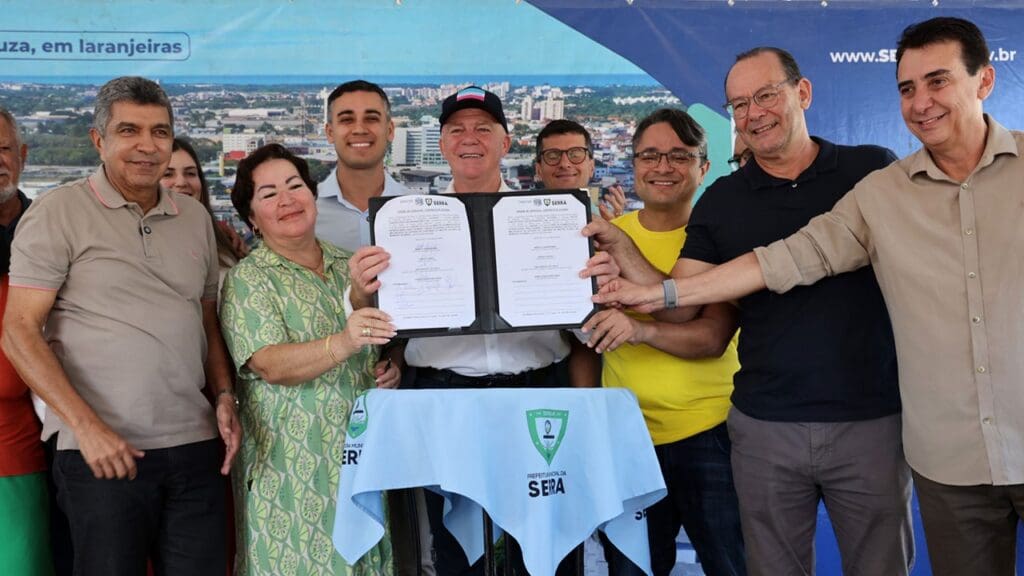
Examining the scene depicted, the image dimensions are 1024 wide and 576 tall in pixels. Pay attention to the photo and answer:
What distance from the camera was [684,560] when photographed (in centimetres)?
400

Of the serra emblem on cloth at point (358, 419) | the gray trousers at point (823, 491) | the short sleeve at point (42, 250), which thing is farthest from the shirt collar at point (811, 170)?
the short sleeve at point (42, 250)

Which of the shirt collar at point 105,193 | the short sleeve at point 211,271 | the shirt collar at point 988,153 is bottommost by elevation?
the short sleeve at point 211,271

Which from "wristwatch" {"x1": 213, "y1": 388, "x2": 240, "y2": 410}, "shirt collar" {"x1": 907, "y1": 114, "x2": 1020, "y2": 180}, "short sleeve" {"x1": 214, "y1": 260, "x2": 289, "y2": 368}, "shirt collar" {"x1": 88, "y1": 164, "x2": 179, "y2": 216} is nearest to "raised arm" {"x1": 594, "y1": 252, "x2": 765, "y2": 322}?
"shirt collar" {"x1": 907, "y1": 114, "x2": 1020, "y2": 180}

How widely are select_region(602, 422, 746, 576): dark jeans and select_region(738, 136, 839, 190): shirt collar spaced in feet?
2.51

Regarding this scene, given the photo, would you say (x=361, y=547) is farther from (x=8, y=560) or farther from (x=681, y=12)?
(x=681, y=12)

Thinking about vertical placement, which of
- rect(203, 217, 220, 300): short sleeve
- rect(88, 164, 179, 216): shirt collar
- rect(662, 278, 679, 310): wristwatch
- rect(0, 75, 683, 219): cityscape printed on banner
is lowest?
rect(662, 278, 679, 310): wristwatch

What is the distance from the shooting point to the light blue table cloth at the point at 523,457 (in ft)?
7.25

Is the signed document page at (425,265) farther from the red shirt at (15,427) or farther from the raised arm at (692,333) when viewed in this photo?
the red shirt at (15,427)

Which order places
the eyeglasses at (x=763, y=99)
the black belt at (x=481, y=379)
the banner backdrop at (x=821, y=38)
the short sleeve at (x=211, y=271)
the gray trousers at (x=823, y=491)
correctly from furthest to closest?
the banner backdrop at (x=821, y=38) → the short sleeve at (x=211, y=271) → the black belt at (x=481, y=379) → the eyeglasses at (x=763, y=99) → the gray trousers at (x=823, y=491)

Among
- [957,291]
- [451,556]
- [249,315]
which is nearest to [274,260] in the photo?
[249,315]

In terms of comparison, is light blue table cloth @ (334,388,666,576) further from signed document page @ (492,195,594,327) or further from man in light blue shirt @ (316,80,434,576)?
man in light blue shirt @ (316,80,434,576)

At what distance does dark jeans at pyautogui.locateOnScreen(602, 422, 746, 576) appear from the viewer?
2.75 metres

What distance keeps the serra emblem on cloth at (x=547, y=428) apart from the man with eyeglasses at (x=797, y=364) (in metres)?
0.38

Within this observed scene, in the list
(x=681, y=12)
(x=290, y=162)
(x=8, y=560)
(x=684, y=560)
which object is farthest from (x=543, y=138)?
(x=8, y=560)
